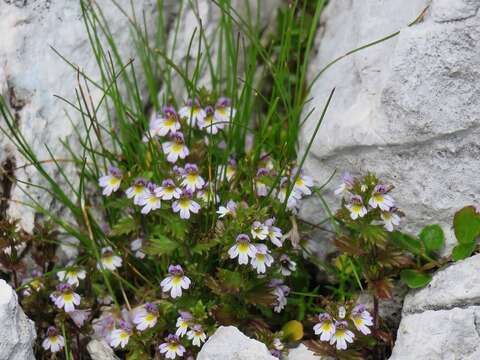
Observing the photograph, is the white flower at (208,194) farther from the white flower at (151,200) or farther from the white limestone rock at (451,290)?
the white limestone rock at (451,290)

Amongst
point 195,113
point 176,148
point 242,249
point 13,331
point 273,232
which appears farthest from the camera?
point 195,113

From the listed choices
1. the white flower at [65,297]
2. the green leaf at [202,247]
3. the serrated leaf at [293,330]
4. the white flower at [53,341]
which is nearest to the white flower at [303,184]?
the green leaf at [202,247]

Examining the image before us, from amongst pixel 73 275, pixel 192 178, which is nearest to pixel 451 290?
pixel 192 178

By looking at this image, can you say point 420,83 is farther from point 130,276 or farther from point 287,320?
point 130,276

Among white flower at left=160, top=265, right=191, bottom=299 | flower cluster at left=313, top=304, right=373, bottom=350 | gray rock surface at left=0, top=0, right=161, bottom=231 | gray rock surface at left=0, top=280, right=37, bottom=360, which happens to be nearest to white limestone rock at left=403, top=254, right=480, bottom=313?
flower cluster at left=313, top=304, right=373, bottom=350

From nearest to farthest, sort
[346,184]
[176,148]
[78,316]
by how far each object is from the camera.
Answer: [346,184], [78,316], [176,148]

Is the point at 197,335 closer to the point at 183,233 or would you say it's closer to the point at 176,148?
the point at 183,233
